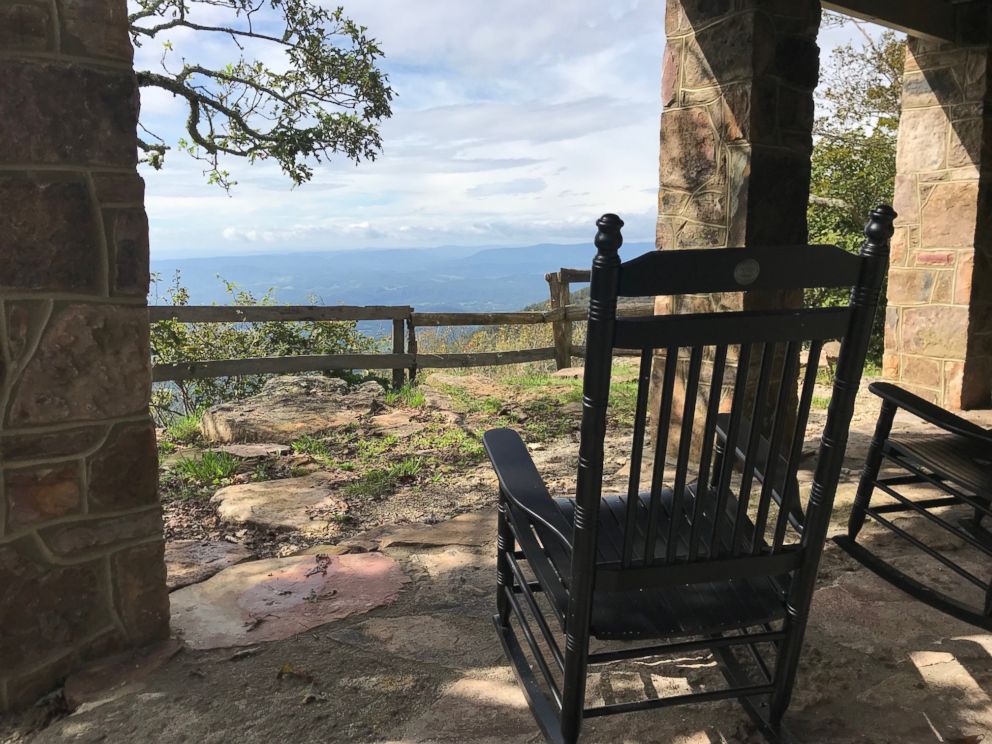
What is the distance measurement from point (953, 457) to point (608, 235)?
5.59ft

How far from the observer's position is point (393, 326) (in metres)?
5.67

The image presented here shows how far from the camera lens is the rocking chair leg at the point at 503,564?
5.81 feet

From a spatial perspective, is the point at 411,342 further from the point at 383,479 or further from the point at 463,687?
the point at 463,687

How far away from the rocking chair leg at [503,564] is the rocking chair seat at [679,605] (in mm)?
282

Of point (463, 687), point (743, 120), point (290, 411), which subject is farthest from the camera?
point (290, 411)

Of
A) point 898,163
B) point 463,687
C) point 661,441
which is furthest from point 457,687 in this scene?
point 898,163

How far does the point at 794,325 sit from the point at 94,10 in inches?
60.2

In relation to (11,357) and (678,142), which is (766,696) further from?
(678,142)

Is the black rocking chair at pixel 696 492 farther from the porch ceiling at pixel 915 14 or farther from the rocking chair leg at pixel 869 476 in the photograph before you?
the porch ceiling at pixel 915 14

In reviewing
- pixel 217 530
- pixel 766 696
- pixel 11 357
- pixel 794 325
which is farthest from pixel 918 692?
pixel 217 530

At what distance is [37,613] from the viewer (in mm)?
1646

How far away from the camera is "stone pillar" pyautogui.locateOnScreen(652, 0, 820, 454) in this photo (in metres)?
2.88

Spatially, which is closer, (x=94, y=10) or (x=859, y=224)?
(x=94, y=10)

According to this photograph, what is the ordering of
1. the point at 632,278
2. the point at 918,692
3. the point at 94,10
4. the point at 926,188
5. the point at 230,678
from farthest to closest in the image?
the point at 926,188 → the point at 230,678 → the point at 918,692 → the point at 94,10 → the point at 632,278
